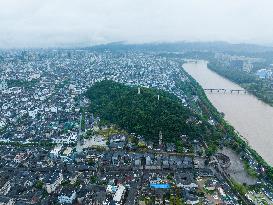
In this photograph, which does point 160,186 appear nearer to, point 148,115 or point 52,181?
point 52,181

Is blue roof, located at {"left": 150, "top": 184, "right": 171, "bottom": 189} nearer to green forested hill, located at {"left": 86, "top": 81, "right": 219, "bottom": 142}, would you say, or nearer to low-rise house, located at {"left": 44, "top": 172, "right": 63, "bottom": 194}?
low-rise house, located at {"left": 44, "top": 172, "right": 63, "bottom": 194}

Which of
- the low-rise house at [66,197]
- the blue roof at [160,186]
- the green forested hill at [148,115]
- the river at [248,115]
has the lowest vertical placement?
the river at [248,115]

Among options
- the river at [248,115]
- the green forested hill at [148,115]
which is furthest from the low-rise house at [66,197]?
the river at [248,115]

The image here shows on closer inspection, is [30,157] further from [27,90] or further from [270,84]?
[270,84]

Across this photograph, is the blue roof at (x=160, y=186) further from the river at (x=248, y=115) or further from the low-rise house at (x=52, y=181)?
the river at (x=248, y=115)

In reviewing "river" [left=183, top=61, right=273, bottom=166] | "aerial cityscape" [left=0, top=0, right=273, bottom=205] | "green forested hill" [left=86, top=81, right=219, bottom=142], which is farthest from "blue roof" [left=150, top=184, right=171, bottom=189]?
"river" [left=183, top=61, right=273, bottom=166]

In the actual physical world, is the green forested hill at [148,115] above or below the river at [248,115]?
above
